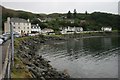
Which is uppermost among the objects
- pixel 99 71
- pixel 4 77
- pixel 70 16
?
pixel 70 16

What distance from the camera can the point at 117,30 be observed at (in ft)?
564

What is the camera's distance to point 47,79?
24.8 metres

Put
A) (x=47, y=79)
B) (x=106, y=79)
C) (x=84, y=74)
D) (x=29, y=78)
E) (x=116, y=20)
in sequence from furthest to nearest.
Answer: (x=116, y=20)
(x=84, y=74)
(x=106, y=79)
(x=47, y=79)
(x=29, y=78)

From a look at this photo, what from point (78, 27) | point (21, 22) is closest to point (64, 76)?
point (21, 22)

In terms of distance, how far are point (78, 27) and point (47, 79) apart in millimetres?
130338

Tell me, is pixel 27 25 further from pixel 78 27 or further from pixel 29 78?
pixel 29 78

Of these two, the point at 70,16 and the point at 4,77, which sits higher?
the point at 70,16

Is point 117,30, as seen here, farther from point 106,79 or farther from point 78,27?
point 106,79

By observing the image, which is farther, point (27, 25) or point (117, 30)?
point (117, 30)

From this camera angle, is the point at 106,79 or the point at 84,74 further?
the point at 84,74

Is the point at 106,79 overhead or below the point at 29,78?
below

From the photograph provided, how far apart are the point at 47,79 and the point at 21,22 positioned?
8097 cm

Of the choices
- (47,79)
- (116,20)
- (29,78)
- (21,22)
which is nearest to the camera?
(29,78)

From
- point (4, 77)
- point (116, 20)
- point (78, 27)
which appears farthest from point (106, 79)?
point (116, 20)
